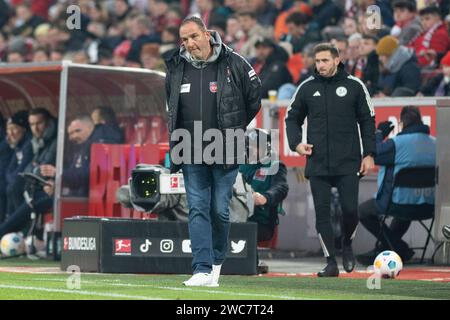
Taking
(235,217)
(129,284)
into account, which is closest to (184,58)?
(129,284)

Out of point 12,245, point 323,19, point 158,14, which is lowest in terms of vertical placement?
point 12,245

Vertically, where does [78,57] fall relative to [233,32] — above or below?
below

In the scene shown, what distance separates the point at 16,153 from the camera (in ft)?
63.4

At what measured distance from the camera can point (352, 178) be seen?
13.8 metres

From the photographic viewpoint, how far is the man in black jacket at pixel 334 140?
1380 cm

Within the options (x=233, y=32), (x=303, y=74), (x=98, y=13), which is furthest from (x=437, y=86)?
(x=98, y=13)

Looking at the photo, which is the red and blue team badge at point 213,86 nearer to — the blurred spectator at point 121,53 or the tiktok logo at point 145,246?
the tiktok logo at point 145,246

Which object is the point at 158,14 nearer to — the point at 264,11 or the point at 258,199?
the point at 264,11

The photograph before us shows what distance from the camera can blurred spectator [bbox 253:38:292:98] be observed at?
20328mm

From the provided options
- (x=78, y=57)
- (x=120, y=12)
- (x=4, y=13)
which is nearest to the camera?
(x=78, y=57)

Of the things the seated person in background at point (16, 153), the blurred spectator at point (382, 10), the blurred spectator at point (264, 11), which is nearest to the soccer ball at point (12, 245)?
the seated person in background at point (16, 153)

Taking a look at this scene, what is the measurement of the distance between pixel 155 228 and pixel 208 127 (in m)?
2.50

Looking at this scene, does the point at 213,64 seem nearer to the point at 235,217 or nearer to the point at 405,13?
the point at 235,217

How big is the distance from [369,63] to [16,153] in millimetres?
4824
